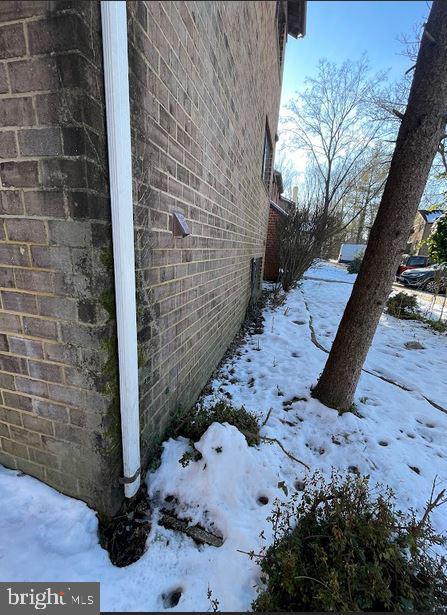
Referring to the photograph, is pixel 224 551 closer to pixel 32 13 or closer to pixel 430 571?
pixel 430 571

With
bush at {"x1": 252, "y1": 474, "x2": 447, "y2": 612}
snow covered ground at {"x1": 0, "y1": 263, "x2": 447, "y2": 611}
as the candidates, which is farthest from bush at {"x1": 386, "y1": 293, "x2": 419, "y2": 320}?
bush at {"x1": 252, "y1": 474, "x2": 447, "y2": 612}

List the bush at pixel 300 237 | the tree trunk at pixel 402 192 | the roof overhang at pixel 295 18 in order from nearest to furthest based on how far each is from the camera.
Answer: the tree trunk at pixel 402 192, the roof overhang at pixel 295 18, the bush at pixel 300 237

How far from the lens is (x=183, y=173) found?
6.70 ft

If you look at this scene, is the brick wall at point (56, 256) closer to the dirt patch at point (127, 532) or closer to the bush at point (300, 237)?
the dirt patch at point (127, 532)

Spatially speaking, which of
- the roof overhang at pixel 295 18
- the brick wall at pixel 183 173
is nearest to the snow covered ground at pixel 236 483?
the brick wall at pixel 183 173

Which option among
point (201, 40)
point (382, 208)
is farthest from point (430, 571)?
point (201, 40)

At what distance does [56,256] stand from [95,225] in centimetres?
26

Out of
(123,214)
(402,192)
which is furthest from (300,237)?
(123,214)

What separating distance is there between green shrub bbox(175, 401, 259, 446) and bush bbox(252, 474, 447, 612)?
31.1 inches

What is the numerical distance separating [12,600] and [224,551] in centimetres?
100

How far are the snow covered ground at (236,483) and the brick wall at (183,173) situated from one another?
19.6 inches

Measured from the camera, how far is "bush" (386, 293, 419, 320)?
305 inches

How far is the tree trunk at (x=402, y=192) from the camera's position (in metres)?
2.25

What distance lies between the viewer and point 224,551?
156cm
